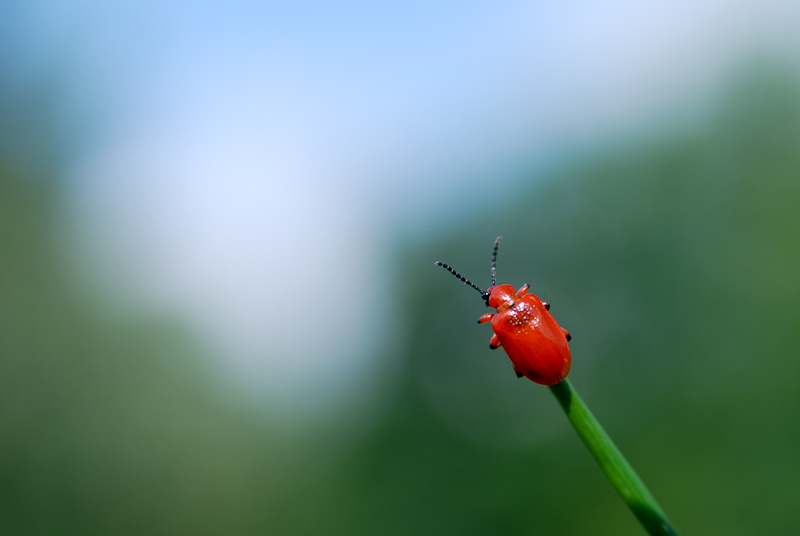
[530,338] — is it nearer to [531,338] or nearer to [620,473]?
[531,338]

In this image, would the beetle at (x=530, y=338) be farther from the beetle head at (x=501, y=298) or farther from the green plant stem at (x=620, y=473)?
the green plant stem at (x=620, y=473)

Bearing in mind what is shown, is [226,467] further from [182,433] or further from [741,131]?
[741,131]

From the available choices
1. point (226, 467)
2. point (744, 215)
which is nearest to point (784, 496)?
point (744, 215)

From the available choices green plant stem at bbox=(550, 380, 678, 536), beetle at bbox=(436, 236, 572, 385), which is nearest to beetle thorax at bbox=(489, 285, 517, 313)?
beetle at bbox=(436, 236, 572, 385)

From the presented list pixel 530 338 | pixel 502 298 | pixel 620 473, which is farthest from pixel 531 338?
pixel 620 473

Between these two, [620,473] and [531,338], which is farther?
[531,338]

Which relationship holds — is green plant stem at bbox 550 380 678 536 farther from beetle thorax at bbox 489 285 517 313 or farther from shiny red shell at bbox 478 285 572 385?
beetle thorax at bbox 489 285 517 313
